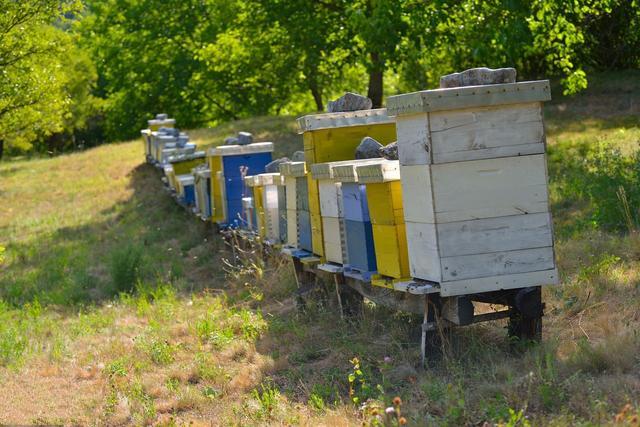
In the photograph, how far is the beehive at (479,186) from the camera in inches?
204

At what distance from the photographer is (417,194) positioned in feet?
17.5

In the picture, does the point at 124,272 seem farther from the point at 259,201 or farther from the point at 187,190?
the point at 187,190

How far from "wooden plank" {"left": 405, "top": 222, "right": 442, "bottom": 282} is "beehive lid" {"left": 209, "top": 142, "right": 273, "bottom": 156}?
18.4 feet

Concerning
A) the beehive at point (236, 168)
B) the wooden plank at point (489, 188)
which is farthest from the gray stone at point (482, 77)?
the beehive at point (236, 168)

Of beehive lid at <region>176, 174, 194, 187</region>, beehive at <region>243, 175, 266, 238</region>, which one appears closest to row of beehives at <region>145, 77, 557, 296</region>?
beehive at <region>243, 175, 266, 238</region>

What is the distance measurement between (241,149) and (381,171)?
5512 mm

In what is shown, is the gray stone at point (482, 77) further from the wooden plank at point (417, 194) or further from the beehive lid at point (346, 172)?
the beehive lid at point (346, 172)

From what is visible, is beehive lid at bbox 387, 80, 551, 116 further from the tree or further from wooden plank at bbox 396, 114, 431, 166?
the tree

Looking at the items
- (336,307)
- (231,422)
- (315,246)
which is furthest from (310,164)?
(231,422)

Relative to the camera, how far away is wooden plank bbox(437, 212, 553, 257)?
17.1 ft

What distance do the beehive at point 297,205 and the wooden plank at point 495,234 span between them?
2.38 m

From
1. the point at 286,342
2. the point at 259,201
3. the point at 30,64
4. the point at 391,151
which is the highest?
the point at 30,64

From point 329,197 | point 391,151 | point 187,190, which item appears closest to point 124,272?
point 187,190

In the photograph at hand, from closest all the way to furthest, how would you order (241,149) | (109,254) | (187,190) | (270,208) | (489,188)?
(489,188)
(270,208)
(241,149)
(109,254)
(187,190)
